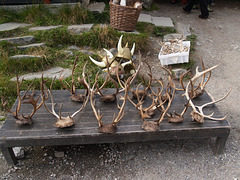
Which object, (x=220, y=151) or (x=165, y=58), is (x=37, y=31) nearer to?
(x=165, y=58)

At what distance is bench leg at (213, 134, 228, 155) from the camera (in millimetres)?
2635

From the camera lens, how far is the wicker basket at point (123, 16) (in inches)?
194

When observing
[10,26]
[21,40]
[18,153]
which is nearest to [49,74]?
[21,40]

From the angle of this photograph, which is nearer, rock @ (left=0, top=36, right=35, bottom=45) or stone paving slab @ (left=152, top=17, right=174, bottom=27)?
rock @ (left=0, top=36, right=35, bottom=45)

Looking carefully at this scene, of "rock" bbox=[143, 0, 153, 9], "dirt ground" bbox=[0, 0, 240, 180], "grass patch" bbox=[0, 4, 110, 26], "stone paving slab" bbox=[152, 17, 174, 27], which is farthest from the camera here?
"rock" bbox=[143, 0, 153, 9]

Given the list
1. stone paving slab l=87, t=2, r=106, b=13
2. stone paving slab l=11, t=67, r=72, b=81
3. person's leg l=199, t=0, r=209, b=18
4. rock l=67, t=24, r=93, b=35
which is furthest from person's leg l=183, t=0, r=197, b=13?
stone paving slab l=11, t=67, r=72, b=81

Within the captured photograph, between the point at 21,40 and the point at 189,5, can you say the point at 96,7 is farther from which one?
the point at 189,5

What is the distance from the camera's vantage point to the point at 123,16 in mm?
5000

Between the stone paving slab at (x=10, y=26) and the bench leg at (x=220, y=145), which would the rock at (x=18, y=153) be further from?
the stone paving slab at (x=10, y=26)

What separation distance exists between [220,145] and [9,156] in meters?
2.34

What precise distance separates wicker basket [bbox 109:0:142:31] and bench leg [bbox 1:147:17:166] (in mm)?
3490

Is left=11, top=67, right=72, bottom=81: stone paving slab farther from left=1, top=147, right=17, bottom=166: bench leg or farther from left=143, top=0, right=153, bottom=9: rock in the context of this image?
left=143, top=0, right=153, bottom=9: rock

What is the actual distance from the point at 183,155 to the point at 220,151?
0.43 metres

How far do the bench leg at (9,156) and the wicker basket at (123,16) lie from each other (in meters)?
3.49
